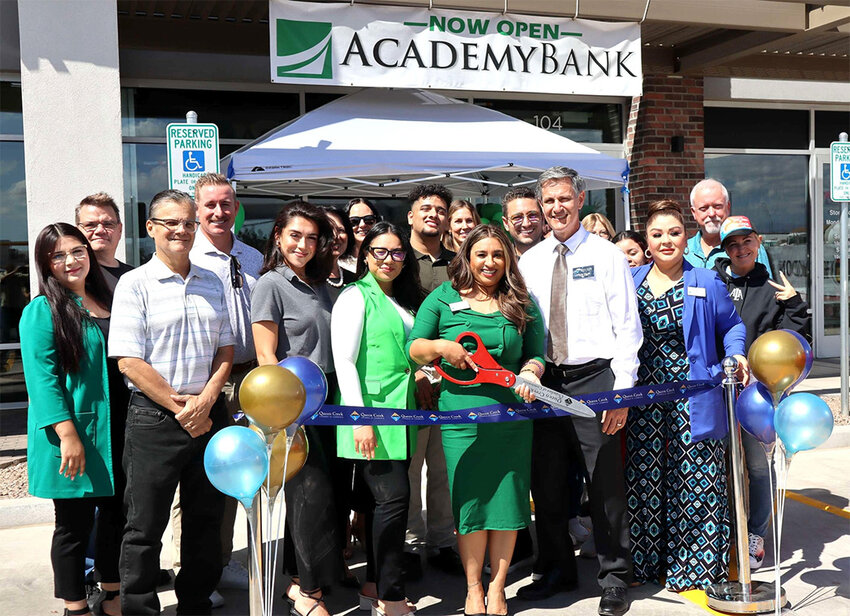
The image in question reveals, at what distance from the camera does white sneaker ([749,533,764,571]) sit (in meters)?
4.73

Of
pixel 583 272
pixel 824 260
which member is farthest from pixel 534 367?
pixel 824 260

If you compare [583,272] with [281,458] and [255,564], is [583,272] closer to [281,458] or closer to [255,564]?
[281,458]

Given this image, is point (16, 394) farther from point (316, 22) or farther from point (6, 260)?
point (316, 22)

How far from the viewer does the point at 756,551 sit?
4754 mm

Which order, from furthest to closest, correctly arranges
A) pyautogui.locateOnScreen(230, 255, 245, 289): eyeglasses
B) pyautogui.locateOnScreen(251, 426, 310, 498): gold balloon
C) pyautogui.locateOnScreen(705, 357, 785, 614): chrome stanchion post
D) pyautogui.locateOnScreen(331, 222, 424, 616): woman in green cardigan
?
pyautogui.locateOnScreen(230, 255, 245, 289): eyeglasses, pyautogui.locateOnScreen(705, 357, 785, 614): chrome stanchion post, pyautogui.locateOnScreen(331, 222, 424, 616): woman in green cardigan, pyautogui.locateOnScreen(251, 426, 310, 498): gold balloon

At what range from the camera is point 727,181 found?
11312 millimetres

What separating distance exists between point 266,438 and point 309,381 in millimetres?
282

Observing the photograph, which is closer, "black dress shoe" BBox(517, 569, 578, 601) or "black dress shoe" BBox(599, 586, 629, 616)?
"black dress shoe" BBox(599, 586, 629, 616)

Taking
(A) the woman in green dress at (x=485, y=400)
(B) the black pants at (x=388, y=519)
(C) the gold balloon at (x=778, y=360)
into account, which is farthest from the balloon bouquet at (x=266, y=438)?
(C) the gold balloon at (x=778, y=360)

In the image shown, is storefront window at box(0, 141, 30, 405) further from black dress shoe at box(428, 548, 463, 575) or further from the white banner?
black dress shoe at box(428, 548, 463, 575)

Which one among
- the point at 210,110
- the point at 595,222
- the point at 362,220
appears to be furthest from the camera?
the point at 210,110

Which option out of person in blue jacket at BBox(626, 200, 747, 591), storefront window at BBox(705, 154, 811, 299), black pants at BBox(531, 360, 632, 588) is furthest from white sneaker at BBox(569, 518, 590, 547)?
storefront window at BBox(705, 154, 811, 299)

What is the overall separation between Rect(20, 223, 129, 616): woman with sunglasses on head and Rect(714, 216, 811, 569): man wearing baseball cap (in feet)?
11.1

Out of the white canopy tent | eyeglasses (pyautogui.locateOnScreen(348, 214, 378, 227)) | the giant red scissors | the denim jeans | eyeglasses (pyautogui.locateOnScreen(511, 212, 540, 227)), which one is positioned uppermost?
the white canopy tent
